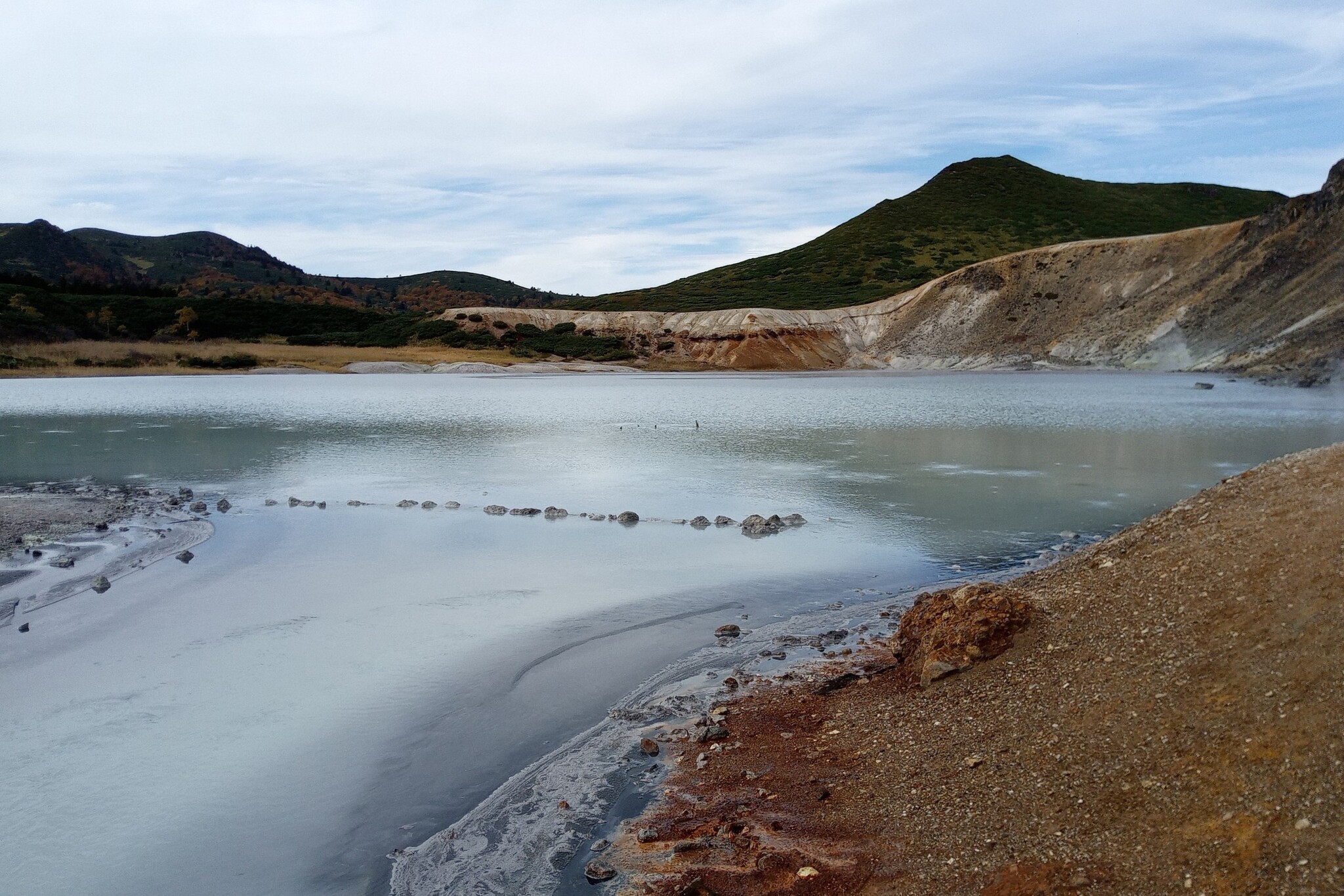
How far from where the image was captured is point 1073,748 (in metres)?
6.09

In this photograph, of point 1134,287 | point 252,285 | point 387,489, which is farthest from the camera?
point 252,285

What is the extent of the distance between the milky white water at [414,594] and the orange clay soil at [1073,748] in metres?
2.14

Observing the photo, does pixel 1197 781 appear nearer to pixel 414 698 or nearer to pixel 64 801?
pixel 414 698

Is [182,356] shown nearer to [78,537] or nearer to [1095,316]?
[78,537]

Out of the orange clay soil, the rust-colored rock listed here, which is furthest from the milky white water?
the rust-colored rock

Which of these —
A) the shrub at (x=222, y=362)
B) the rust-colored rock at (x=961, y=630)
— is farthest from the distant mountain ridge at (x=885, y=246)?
the rust-colored rock at (x=961, y=630)

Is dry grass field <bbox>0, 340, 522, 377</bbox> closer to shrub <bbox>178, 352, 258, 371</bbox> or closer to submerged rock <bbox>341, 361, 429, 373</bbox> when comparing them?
shrub <bbox>178, 352, 258, 371</bbox>

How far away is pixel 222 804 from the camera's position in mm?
7336

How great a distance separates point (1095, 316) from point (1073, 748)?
82.3 metres

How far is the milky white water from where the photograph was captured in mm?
7207

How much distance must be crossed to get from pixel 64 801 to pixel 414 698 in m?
2.97

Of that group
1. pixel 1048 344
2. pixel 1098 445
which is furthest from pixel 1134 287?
pixel 1098 445

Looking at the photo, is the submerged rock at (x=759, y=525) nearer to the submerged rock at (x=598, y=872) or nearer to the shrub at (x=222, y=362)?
the submerged rock at (x=598, y=872)

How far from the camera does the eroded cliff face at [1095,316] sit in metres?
59.1
